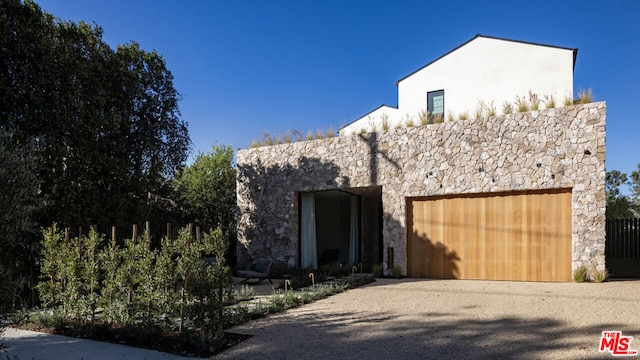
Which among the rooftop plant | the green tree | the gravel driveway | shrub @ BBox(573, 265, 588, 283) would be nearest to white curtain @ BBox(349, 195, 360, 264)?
the rooftop plant

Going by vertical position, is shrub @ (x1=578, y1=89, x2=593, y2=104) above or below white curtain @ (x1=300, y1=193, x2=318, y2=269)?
above

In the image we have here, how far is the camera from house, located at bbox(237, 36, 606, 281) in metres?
9.27

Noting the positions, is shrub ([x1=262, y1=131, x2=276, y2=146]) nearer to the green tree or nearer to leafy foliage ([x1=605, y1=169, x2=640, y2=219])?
the green tree

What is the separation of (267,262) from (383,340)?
633 cm

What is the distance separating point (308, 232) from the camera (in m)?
12.7

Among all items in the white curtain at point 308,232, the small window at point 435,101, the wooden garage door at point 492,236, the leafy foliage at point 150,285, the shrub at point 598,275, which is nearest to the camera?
the leafy foliage at point 150,285

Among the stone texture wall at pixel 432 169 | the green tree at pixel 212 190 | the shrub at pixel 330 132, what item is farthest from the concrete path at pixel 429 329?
the green tree at pixel 212 190

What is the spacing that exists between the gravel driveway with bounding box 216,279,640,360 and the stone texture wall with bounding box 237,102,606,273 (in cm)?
252

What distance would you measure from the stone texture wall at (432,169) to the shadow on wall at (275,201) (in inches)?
1.2

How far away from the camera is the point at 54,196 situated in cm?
841

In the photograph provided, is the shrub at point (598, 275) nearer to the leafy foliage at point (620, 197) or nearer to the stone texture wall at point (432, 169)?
the stone texture wall at point (432, 169)

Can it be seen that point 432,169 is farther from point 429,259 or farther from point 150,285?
point 150,285

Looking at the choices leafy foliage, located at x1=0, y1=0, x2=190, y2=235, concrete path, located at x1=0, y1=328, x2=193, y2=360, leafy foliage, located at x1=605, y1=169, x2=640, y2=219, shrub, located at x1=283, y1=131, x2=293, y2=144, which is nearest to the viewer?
concrete path, located at x1=0, y1=328, x2=193, y2=360

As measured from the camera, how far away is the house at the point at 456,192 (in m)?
9.27
